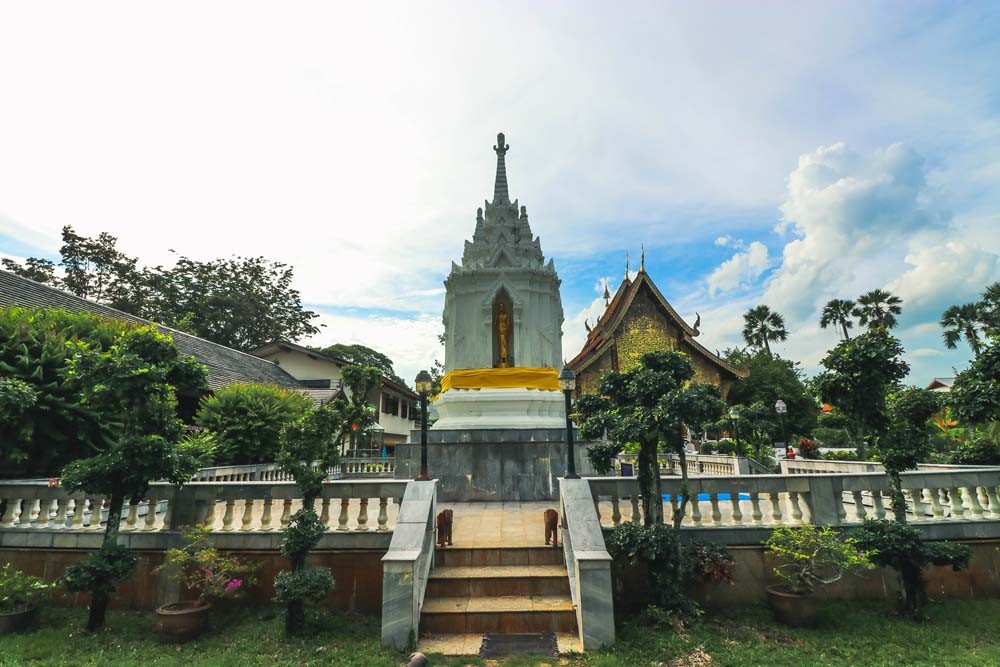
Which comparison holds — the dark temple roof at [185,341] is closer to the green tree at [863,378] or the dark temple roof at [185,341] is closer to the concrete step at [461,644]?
the concrete step at [461,644]

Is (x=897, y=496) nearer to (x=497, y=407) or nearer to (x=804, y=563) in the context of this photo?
(x=804, y=563)

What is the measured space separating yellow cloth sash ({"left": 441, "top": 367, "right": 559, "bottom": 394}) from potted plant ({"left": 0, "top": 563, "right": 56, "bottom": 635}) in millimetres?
7609

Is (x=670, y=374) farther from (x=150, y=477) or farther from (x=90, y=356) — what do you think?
(x=90, y=356)

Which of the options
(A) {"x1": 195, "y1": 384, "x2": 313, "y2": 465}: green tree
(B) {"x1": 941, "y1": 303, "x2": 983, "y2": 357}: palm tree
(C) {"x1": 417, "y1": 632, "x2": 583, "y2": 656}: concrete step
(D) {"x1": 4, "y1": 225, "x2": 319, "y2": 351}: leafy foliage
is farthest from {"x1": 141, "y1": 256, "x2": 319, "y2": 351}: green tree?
(B) {"x1": 941, "y1": 303, "x2": 983, "y2": 357}: palm tree

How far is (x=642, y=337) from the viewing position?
89.7 ft

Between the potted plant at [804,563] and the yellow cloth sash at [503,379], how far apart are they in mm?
6294

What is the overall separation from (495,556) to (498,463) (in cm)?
374

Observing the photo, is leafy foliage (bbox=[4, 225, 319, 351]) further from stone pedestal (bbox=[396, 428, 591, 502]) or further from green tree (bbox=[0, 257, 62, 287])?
stone pedestal (bbox=[396, 428, 591, 502])

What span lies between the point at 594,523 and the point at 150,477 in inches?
210

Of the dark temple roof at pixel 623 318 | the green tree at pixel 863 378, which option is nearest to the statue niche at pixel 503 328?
the green tree at pixel 863 378

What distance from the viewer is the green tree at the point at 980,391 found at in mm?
6715

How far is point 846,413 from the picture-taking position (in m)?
6.55

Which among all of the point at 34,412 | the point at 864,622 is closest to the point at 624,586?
the point at 864,622

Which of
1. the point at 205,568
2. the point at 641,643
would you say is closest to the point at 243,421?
the point at 205,568
